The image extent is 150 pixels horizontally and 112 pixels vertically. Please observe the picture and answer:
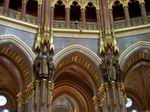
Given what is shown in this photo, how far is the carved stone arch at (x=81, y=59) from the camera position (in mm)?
22188

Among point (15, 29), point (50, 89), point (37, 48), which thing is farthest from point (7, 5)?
point (50, 89)

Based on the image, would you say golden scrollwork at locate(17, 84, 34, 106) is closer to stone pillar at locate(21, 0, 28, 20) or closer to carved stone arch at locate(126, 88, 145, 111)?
stone pillar at locate(21, 0, 28, 20)

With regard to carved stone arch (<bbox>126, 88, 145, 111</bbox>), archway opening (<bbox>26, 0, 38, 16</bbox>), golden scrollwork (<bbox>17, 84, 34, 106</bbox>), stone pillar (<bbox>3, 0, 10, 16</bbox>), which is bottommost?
golden scrollwork (<bbox>17, 84, 34, 106</bbox>)

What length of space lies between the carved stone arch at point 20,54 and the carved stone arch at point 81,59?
5.79 feet

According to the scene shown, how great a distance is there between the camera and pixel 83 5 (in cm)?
2462

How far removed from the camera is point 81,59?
23.3 meters

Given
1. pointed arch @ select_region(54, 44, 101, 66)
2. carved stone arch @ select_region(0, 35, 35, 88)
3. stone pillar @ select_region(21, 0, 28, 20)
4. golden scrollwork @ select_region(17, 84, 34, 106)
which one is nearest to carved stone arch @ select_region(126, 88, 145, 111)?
pointed arch @ select_region(54, 44, 101, 66)

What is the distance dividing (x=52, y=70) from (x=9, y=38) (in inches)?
140

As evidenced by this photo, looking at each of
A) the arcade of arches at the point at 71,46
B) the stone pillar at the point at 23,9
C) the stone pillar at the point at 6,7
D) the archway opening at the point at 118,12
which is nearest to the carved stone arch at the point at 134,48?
the arcade of arches at the point at 71,46

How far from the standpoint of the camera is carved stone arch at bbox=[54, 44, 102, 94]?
2219cm

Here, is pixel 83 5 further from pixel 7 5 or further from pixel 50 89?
pixel 50 89

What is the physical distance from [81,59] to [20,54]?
14.1ft

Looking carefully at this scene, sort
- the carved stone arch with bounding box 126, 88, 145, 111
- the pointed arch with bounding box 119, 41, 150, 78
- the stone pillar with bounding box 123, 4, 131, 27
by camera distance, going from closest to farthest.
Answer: the pointed arch with bounding box 119, 41, 150, 78 < the stone pillar with bounding box 123, 4, 131, 27 < the carved stone arch with bounding box 126, 88, 145, 111

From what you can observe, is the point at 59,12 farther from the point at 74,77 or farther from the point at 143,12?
the point at 143,12
